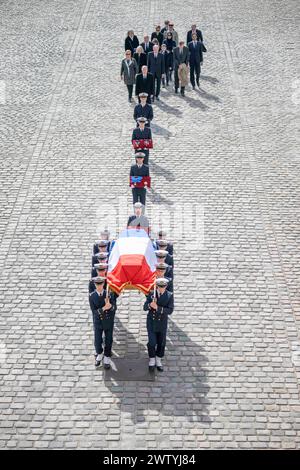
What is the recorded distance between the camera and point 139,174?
517 inches

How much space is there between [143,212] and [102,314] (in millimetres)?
4460

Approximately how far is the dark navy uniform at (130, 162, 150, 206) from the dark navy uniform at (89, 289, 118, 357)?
431cm

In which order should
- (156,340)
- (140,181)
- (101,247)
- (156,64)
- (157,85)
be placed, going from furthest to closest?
(157,85)
(156,64)
(140,181)
(101,247)
(156,340)

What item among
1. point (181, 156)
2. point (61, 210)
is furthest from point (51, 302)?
point (181, 156)

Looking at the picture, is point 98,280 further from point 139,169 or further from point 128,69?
point 128,69

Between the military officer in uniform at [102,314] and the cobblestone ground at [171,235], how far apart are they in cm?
42

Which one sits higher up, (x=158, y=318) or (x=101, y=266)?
(x=101, y=266)

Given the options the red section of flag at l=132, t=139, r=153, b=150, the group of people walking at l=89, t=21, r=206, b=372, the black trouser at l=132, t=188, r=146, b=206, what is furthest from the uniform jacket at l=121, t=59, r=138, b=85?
the black trouser at l=132, t=188, r=146, b=206

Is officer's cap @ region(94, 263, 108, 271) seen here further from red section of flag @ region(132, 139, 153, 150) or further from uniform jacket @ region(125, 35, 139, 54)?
uniform jacket @ region(125, 35, 139, 54)

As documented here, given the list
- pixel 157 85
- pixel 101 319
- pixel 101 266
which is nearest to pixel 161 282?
pixel 101 266

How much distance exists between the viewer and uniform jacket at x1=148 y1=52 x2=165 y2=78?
1888 centimetres

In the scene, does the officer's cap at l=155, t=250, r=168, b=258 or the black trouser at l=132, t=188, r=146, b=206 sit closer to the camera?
the officer's cap at l=155, t=250, r=168, b=258

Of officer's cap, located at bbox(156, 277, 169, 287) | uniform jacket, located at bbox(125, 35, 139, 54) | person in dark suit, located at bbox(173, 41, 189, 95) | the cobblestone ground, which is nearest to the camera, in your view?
the cobblestone ground
